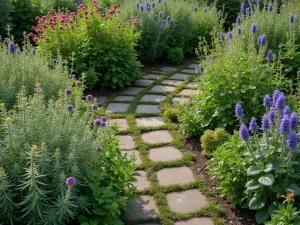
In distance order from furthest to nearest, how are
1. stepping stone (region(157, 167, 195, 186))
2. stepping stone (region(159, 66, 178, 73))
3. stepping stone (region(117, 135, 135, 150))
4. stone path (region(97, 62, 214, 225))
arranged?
stepping stone (region(159, 66, 178, 73))
stepping stone (region(117, 135, 135, 150))
stepping stone (region(157, 167, 195, 186))
stone path (region(97, 62, 214, 225))

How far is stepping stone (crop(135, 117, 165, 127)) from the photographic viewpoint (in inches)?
189

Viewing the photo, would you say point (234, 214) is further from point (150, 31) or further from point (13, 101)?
point (150, 31)

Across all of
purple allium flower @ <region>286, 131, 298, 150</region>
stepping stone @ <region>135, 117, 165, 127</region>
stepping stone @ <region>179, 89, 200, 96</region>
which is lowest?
stepping stone @ <region>135, 117, 165, 127</region>

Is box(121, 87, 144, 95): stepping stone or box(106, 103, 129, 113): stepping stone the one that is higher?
box(121, 87, 144, 95): stepping stone

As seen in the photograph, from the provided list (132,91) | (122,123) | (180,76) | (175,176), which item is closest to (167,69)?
(180,76)

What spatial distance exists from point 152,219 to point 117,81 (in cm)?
309

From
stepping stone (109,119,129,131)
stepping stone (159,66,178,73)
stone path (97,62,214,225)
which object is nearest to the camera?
stone path (97,62,214,225)

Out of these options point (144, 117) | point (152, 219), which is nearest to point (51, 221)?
point (152, 219)

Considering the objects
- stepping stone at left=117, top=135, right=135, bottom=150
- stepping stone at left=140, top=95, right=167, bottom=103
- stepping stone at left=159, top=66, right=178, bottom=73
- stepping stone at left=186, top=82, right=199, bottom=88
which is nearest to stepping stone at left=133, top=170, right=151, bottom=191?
stepping stone at left=117, top=135, right=135, bottom=150

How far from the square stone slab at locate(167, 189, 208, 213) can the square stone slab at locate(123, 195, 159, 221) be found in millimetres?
150

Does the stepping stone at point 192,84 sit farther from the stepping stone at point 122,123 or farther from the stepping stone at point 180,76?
the stepping stone at point 122,123

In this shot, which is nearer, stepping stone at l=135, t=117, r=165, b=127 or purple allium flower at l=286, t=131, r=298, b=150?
purple allium flower at l=286, t=131, r=298, b=150

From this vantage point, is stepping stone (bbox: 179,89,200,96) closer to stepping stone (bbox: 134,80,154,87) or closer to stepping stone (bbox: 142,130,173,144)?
stepping stone (bbox: 134,80,154,87)

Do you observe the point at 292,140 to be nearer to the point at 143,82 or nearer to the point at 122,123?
the point at 122,123
